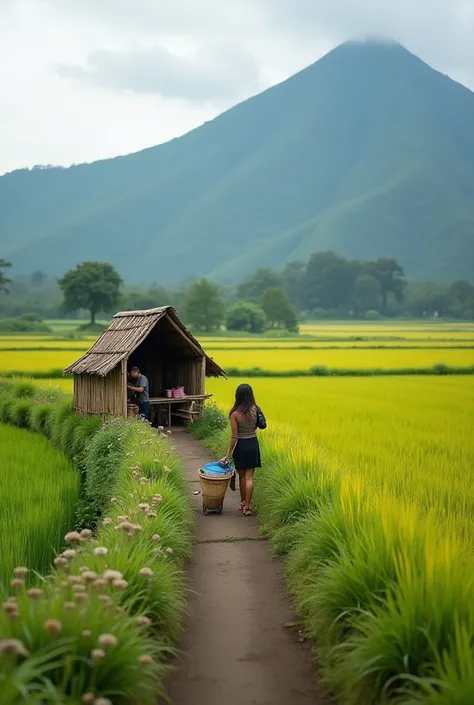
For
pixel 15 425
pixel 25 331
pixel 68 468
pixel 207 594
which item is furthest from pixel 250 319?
pixel 207 594

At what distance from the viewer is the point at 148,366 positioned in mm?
16234

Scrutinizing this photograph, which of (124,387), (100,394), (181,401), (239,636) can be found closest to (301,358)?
(181,401)

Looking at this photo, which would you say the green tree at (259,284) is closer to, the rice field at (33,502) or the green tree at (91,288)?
the green tree at (91,288)

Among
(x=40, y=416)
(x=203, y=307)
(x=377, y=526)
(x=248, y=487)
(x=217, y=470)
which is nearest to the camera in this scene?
(x=377, y=526)

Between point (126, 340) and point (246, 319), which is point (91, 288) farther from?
point (126, 340)

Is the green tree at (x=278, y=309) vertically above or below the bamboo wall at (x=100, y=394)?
above

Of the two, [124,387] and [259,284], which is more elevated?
[259,284]

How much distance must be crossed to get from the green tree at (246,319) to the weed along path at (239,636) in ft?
211

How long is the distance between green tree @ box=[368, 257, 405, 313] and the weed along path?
118663mm

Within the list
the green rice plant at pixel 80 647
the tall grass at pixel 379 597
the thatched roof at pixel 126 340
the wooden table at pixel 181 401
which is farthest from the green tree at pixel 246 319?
the green rice plant at pixel 80 647

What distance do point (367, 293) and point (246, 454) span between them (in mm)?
116488

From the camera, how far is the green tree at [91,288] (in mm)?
67938

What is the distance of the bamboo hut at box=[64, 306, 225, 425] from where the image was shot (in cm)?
1312

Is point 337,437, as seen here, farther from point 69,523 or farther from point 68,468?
point 69,523
